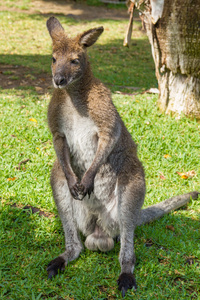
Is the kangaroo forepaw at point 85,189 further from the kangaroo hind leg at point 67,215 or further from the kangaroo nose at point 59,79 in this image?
the kangaroo nose at point 59,79

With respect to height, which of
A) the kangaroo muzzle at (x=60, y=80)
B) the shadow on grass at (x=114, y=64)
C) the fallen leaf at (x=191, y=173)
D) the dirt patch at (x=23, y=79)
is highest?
the kangaroo muzzle at (x=60, y=80)

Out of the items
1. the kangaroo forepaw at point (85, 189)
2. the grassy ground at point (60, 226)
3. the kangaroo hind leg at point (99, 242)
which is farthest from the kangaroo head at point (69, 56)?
the grassy ground at point (60, 226)

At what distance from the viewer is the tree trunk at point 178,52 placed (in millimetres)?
5176

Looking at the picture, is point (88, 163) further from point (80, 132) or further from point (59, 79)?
point (59, 79)

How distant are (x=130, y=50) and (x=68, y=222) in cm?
883

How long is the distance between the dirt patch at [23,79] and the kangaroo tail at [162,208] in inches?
152

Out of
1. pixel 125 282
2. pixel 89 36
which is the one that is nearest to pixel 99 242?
pixel 125 282

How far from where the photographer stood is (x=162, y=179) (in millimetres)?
4473

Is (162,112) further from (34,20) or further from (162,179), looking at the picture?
(34,20)

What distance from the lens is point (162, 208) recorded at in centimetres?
371

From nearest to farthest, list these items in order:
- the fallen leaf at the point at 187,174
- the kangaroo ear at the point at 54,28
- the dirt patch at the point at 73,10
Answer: the kangaroo ear at the point at 54,28 < the fallen leaf at the point at 187,174 < the dirt patch at the point at 73,10

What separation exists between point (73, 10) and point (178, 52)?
11.4 meters

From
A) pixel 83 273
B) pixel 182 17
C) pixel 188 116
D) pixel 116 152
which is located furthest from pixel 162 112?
pixel 83 273

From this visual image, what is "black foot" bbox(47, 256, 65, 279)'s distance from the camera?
2.87 meters
